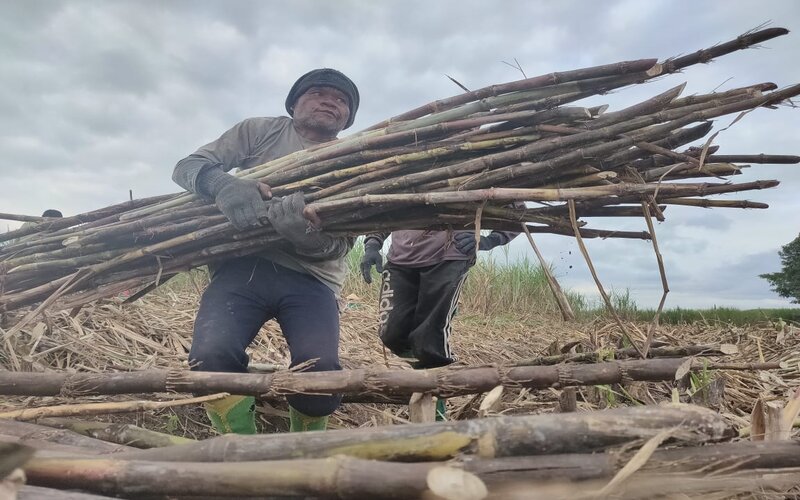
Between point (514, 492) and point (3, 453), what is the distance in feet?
3.29

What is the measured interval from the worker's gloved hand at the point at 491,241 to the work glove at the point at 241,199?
214 cm

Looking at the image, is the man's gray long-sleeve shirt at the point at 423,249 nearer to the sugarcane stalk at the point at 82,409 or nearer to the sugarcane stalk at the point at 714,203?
the sugarcane stalk at the point at 714,203

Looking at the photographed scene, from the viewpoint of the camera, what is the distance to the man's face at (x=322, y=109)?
3.07m

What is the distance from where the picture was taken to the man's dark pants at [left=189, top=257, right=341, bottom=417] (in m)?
2.53

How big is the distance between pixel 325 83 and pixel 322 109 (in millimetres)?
148

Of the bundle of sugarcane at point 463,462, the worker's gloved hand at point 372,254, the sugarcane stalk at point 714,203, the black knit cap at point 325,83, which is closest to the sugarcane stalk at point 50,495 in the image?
the bundle of sugarcane at point 463,462

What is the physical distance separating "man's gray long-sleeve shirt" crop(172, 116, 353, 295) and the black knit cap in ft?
0.60

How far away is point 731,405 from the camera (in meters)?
2.92

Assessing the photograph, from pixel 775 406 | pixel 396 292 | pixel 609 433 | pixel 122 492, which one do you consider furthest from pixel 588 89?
pixel 396 292

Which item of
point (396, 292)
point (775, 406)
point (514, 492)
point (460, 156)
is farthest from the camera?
point (396, 292)

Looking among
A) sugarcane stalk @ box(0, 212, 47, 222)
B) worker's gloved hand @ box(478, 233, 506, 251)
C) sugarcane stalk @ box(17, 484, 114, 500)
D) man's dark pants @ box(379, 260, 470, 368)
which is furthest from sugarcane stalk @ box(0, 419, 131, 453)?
worker's gloved hand @ box(478, 233, 506, 251)

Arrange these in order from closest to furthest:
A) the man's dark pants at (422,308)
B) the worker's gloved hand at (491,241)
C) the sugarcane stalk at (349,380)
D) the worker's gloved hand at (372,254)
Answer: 1. the sugarcane stalk at (349,380)
2. the man's dark pants at (422,308)
3. the worker's gloved hand at (491,241)
4. the worker's gloved hand at (372,254)

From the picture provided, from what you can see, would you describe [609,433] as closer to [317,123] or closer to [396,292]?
[317,123]

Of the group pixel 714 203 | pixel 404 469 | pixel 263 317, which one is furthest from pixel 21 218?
pixel 714 203
